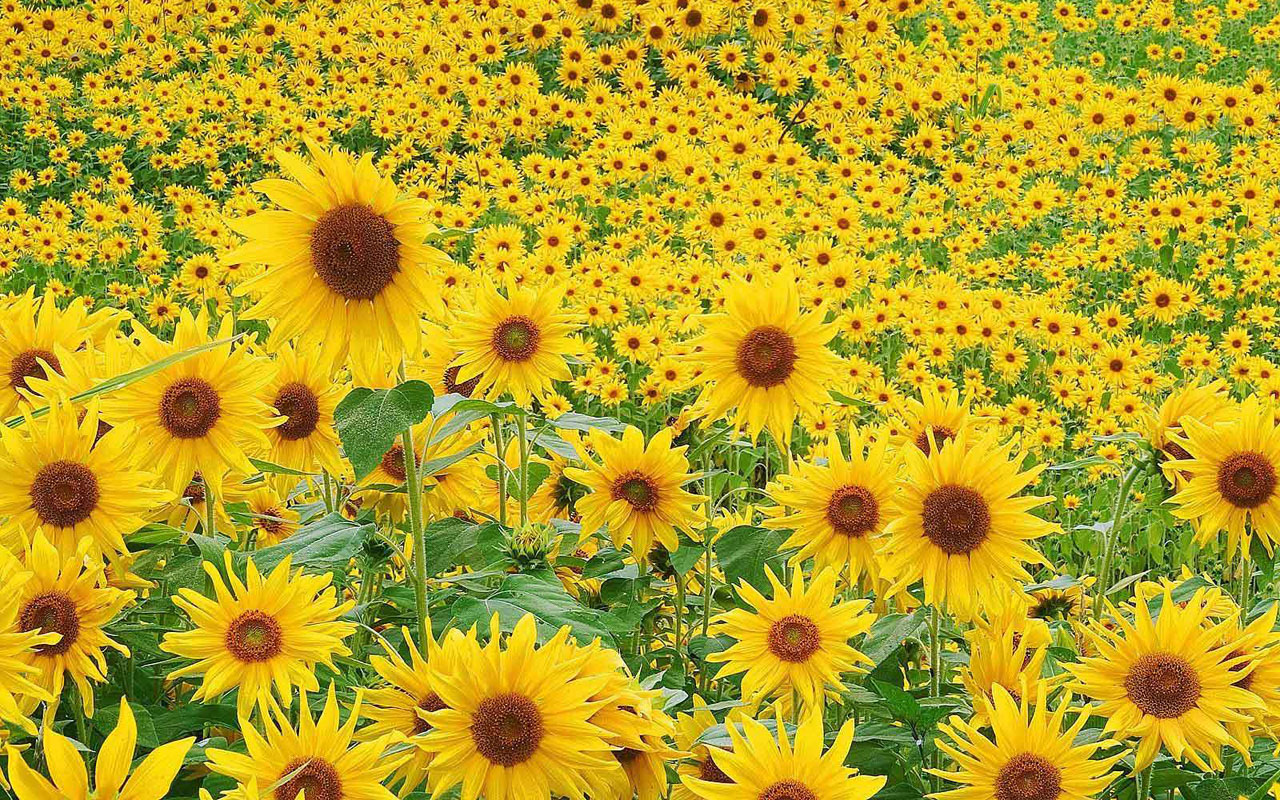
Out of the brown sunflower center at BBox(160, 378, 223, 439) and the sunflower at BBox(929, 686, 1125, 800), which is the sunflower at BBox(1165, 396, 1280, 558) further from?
the brown sunflower center at BBox(160, 378, 223, 439)

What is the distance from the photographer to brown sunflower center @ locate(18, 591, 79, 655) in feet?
5.37

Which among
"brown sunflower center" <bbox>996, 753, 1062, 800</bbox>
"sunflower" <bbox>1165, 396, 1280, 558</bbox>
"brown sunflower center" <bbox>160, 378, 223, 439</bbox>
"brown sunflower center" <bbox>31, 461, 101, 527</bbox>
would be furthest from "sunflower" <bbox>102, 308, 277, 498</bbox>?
"sunflower" <bbox>1165, 396, 1280, 558</bbox>

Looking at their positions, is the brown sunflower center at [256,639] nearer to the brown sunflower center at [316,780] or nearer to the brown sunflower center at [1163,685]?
the brown sunflower center at [316,780]

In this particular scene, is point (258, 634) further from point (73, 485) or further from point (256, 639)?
point (73, 485)

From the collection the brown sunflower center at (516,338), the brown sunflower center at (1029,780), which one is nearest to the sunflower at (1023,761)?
the brown sunflower center at (1029,780)

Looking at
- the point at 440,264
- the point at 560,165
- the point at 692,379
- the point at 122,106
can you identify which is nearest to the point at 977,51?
the point at 560,165

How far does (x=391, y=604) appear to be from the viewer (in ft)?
7.47

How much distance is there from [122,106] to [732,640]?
23.6 ft

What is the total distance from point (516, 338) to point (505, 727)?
1.00 meters

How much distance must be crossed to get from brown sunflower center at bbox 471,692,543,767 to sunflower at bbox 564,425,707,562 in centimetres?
80

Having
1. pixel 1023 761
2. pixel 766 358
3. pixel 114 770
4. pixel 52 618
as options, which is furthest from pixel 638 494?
pixel 114 770

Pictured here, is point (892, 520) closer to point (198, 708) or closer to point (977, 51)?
point (198, 708)

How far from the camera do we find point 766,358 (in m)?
2.23

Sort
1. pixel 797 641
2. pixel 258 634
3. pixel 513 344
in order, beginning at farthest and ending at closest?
1. pixel 513 344
2. pixel 797 641
3. pixel 258 634
